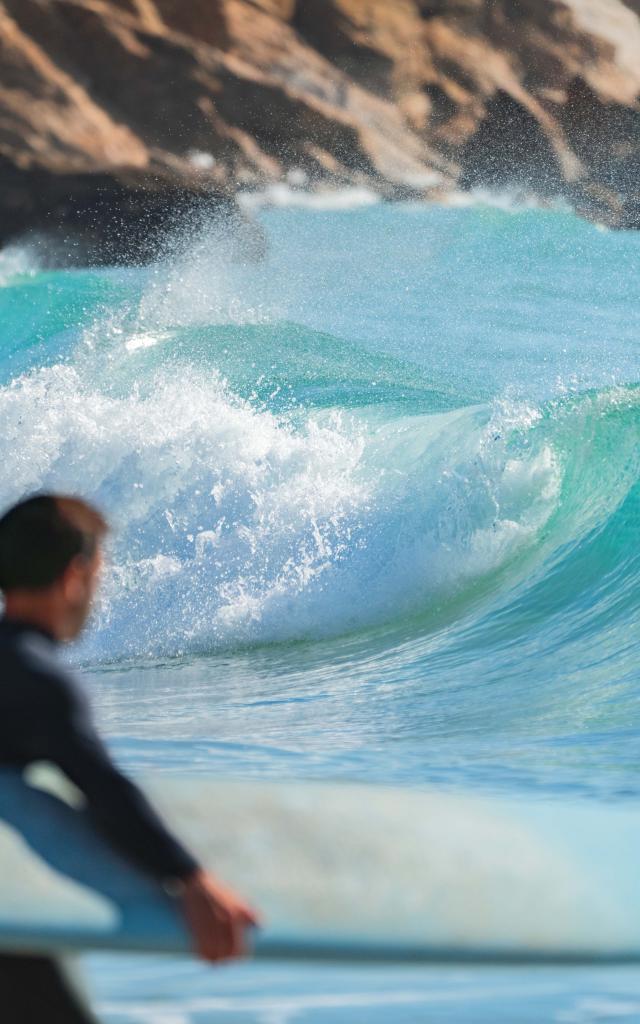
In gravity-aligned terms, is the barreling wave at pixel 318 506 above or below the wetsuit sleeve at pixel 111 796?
below

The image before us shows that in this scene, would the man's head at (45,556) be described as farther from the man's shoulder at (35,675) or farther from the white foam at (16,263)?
the white foam at (16,263)

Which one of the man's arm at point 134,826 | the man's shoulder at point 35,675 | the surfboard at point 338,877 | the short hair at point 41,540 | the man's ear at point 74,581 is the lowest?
the surfboard at point 338,877

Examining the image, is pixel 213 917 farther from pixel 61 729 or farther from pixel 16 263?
pixel 16 263

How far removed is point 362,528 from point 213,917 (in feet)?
18.3

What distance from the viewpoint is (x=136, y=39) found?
16766 mm

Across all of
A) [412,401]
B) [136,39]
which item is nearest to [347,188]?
[136,39]

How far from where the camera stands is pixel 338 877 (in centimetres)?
133

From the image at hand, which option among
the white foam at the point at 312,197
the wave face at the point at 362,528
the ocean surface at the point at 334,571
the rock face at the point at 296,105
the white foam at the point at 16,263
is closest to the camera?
the ocean surface at the point at 334,571

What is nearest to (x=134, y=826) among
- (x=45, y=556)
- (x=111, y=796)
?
(x=111, y=796)

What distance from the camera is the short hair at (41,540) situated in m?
1.31

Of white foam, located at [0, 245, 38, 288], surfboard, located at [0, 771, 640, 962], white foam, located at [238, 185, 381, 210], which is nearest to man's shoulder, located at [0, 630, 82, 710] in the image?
surfboard, located at [0, 771, 640, 962]

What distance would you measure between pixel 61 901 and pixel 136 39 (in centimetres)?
1677

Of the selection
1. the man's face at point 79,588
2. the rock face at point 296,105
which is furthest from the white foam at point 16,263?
the man's face at point 79,588

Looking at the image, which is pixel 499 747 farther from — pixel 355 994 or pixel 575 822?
pixel 575 822
